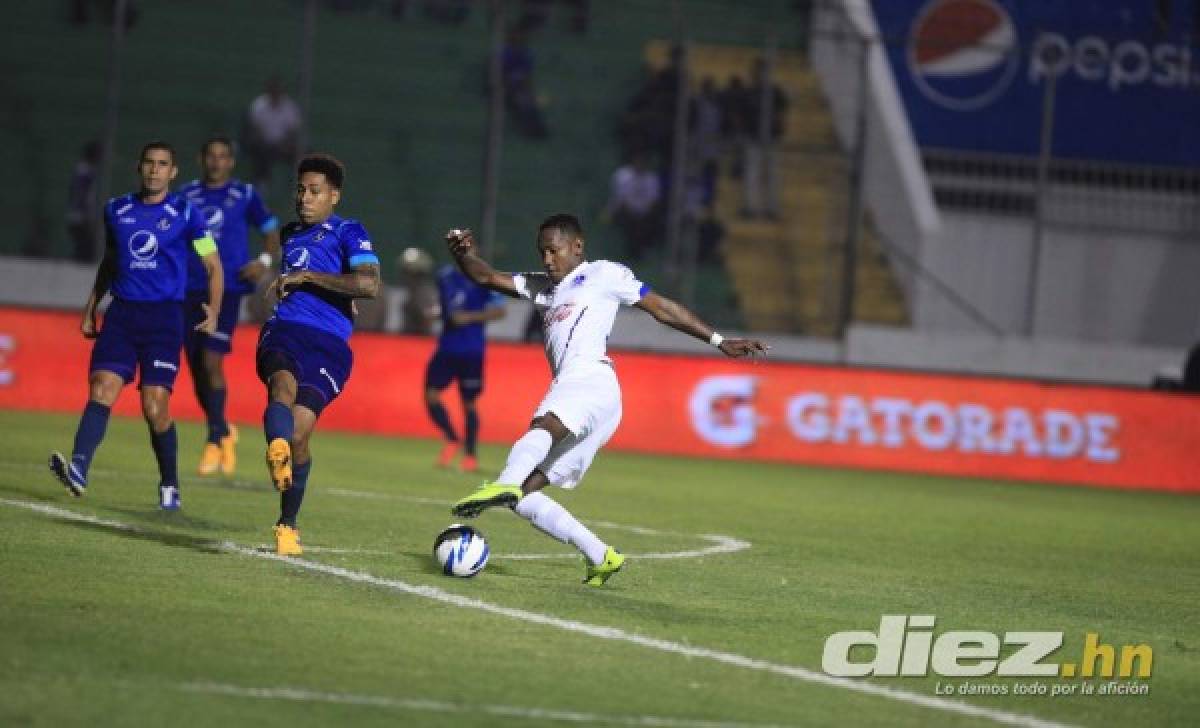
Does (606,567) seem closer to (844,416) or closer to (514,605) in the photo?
(514,605)

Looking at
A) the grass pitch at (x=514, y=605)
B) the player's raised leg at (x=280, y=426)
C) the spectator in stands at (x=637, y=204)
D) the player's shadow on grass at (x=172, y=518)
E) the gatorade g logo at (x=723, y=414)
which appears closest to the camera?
the grass pitch at (x=514, y=605)

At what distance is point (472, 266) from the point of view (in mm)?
10656

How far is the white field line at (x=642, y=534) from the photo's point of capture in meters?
11.7

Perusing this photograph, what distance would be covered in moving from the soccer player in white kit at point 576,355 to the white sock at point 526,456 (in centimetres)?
2

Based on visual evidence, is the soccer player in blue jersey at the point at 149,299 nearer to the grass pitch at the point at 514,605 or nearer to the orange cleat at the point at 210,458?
the grass pitch at the point at 514,605

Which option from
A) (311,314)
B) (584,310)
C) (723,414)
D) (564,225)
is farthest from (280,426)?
(723,414)

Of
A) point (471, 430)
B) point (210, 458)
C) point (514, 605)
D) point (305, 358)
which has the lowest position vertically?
point (471, 430)

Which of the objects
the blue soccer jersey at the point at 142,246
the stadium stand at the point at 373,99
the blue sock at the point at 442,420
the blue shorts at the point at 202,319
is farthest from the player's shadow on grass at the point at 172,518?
the stadium stand at the point at 373,99

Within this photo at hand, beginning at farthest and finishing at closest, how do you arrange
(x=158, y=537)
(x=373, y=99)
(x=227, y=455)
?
(x=373, y=99) → (x=227, y=455) → (x=158, y=537)

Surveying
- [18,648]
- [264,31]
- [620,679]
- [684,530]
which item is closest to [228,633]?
[18,648]

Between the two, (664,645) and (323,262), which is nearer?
(664,645)

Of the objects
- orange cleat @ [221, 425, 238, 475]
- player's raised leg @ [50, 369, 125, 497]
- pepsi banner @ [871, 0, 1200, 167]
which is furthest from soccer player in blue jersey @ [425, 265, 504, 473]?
pepsi banner @ [871, 0, 1200, 167]

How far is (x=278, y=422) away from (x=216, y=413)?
5407 mm

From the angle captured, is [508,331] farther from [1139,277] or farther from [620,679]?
[620,679]
